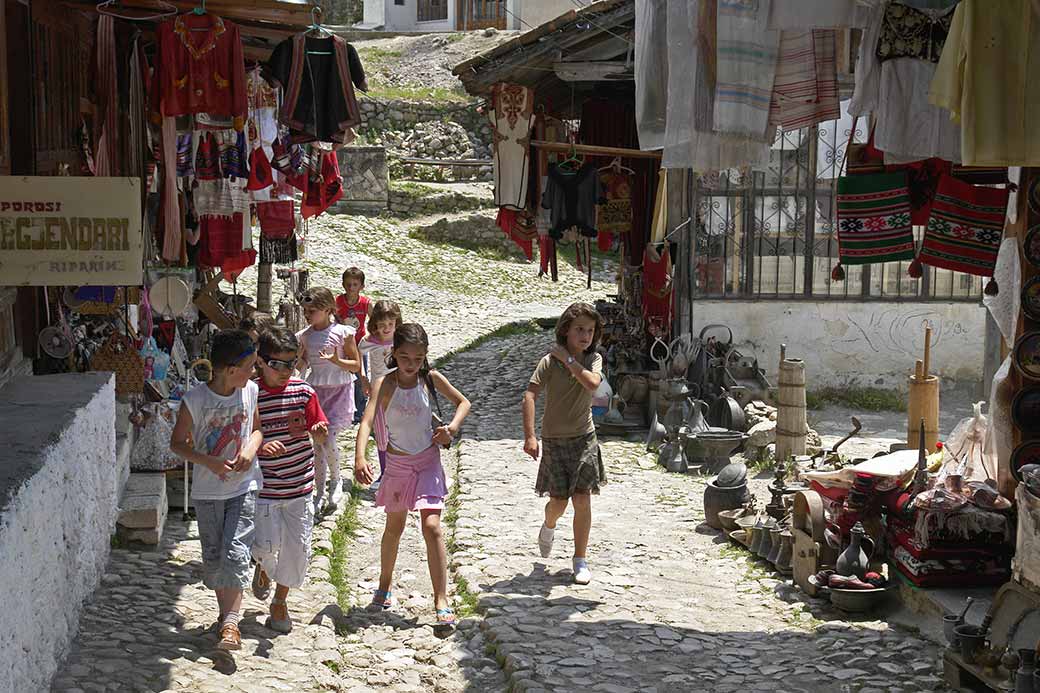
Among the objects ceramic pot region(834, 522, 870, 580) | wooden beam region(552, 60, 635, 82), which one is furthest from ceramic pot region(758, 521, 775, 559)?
wooden beam region(552, 60, 635, 82)

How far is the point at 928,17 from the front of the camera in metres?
5.46

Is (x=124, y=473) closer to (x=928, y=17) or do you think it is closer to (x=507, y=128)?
(x=928, y=17)

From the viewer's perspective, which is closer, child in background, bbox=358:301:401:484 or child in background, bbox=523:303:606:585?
child in background, bbox=523:303:606:585

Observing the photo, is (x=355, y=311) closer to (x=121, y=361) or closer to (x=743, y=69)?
(x=121, y=361)

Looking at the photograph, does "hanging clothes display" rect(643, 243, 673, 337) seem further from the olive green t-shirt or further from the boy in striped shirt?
the boy in striped shirt

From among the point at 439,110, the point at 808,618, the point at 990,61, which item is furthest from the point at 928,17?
the point at 439,110

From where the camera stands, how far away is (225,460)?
5164 millimetres

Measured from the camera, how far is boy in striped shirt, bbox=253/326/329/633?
5.61m

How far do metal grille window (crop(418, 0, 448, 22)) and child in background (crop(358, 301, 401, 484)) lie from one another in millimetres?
36715

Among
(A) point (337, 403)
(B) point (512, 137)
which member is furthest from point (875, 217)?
(B) point (512, 137)

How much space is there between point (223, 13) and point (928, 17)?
13.3 ft

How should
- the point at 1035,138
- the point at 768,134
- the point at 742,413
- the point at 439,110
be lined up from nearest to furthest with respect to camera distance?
the point at 1035,138, the point at 768,134, the point at 742,413, the point at 439,110

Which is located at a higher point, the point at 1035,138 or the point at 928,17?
the point at 928,17

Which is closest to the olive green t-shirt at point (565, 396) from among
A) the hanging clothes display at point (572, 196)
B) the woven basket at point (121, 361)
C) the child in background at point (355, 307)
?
the woven basket at point (121, 361)
